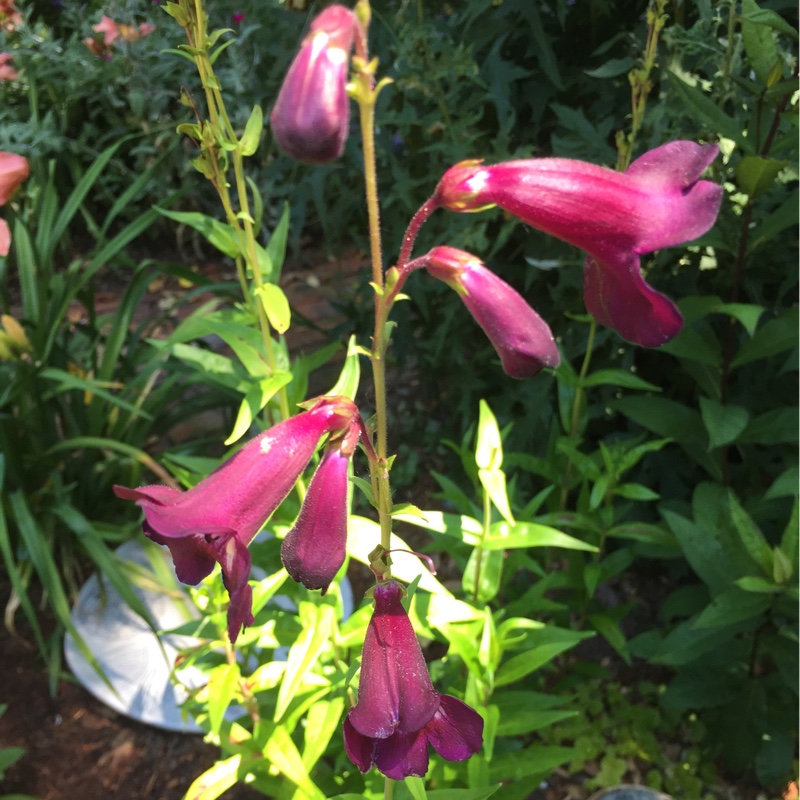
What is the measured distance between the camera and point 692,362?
152cm

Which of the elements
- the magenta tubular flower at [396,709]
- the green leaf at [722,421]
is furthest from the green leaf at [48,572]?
the green leaf at [722,421]

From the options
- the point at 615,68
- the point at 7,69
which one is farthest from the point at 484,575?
the point at 7,69

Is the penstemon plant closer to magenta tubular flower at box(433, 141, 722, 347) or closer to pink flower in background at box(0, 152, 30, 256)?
magenta tubular flower at box(433, 141, 722, 347)

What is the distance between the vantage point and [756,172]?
1.22m

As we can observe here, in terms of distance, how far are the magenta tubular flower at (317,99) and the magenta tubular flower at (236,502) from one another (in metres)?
0.23

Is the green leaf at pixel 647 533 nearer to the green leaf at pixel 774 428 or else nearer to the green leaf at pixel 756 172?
the green leaf at pixel 774 428

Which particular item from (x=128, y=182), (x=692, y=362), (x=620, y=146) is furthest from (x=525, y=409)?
(x=128, y=182)

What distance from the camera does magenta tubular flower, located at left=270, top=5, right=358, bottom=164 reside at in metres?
0.55

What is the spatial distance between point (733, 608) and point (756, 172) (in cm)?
73

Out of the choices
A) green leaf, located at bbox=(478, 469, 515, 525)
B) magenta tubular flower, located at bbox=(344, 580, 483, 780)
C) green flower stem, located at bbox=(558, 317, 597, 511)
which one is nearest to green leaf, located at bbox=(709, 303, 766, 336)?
green flower stem, located at bbox=(558, 317, 597, 511)

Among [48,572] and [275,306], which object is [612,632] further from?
[48,572]

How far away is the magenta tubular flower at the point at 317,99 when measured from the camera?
0.55m

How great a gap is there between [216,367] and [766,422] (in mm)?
1065

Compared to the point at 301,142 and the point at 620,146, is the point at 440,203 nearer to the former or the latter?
the point at 301,142
